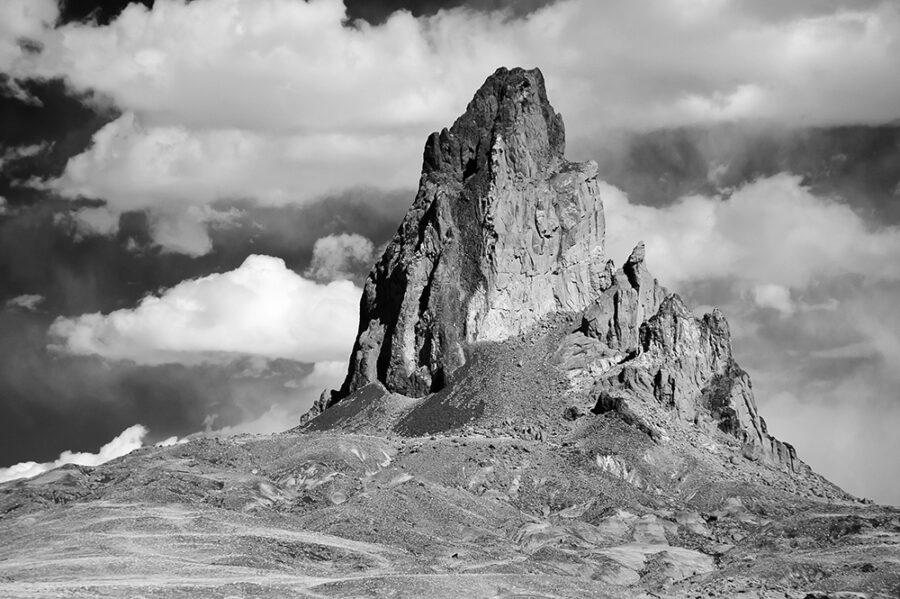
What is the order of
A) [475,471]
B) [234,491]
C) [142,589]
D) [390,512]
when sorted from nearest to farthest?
[142,589]
[390,512]
[234,491]
[475,471]

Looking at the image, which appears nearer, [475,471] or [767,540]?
[767,540]

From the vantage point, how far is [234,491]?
16238 centimetres

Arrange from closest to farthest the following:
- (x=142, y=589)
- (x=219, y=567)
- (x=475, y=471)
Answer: (x=142, y=589) < (x=219, y=567) < (x=475, y=471)

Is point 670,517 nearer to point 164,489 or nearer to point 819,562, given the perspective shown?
point 819,562

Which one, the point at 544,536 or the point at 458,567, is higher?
the point at 544,536

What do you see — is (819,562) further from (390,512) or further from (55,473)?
(55,473)

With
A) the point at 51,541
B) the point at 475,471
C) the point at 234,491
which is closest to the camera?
the point at 51,541

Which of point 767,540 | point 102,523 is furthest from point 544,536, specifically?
point 102,523

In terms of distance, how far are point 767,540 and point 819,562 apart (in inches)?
990

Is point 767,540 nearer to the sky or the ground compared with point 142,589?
nearer to the sky

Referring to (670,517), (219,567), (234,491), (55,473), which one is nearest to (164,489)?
(234,491)

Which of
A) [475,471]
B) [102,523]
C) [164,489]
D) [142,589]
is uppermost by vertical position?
[475,471]

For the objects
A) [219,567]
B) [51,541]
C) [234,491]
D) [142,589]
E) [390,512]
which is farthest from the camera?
[234,491]

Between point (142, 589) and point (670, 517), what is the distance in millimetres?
93527
